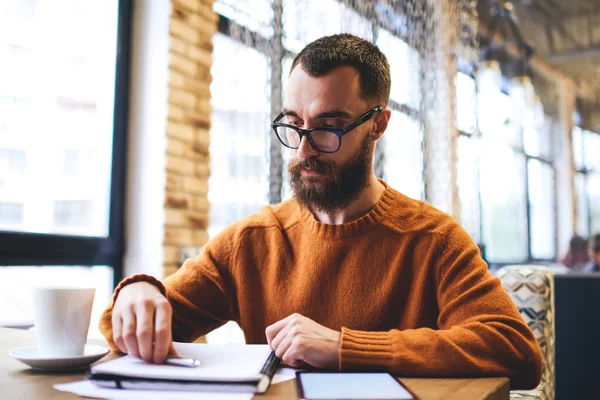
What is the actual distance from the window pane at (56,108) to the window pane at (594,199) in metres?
9.82

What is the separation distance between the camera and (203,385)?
715 mm

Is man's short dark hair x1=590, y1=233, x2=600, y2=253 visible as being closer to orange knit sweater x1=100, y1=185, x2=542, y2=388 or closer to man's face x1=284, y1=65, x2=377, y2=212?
orange knit sweater x1=100, y1=185, x2=542, y2=388

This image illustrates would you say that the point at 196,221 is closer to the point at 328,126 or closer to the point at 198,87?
the point at 198,87

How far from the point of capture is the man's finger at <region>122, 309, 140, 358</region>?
2.79ft

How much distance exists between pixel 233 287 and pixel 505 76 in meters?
Result: 6.11

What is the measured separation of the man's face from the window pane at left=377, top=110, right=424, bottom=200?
304 cm

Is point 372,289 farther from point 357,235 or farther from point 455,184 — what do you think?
point 455,184

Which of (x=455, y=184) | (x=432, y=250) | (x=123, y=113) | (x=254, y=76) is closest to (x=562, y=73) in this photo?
(x=455, y=184)

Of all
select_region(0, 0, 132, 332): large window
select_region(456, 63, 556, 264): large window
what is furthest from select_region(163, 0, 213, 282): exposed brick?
select_region(456, 63, 556, 264): large window

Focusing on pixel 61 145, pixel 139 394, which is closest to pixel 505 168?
pixel 61 145

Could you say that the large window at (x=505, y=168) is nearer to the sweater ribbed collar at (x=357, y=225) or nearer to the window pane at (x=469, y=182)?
the window pane at (x=469, y=182)

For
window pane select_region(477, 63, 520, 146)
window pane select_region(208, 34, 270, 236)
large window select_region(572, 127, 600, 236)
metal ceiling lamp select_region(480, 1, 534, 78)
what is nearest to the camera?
window pane select_region(208, 34, 270, 236)

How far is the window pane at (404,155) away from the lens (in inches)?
176

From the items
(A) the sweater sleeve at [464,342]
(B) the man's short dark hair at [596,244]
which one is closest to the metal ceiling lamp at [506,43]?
(B) the man's short dark hair at [596,244]
